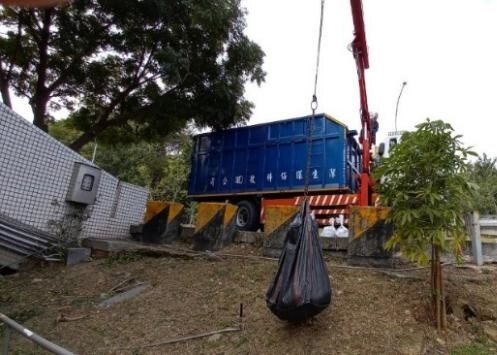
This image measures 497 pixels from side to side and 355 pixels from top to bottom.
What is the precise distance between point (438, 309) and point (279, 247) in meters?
2.64

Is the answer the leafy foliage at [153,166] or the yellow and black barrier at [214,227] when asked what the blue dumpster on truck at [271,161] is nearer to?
the yellow and black barrier at [214,227]

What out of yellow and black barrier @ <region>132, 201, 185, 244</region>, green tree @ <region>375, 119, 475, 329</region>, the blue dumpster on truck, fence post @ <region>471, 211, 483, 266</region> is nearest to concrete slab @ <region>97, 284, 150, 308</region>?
yellow and black barrier @ <region>132, 201, 185, 244</region>

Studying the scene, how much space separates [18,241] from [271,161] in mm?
Result: 5506

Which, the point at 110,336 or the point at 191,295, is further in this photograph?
the point at 191,295

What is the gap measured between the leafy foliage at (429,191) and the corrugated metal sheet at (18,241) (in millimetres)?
5263

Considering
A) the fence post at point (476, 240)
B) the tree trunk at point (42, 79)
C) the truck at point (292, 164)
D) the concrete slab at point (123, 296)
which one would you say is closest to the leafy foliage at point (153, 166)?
the truck at point (292, 164)

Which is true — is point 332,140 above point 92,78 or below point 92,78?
below

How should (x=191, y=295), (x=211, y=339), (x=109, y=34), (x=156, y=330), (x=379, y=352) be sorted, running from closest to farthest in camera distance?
1. (x=379, y=352)
2. (x=211, y=339)
3. (x=156, y=330)
4. (x=191, y=295)
5. (x=109, y=34)

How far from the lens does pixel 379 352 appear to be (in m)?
3.09

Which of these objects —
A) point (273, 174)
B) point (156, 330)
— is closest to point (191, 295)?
point (156, 330)

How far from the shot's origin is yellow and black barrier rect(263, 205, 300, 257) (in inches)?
223

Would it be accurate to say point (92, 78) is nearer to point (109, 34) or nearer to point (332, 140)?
point (109, 34)

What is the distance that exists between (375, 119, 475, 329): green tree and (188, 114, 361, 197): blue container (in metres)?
3.70

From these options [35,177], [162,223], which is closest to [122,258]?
[162,223]
